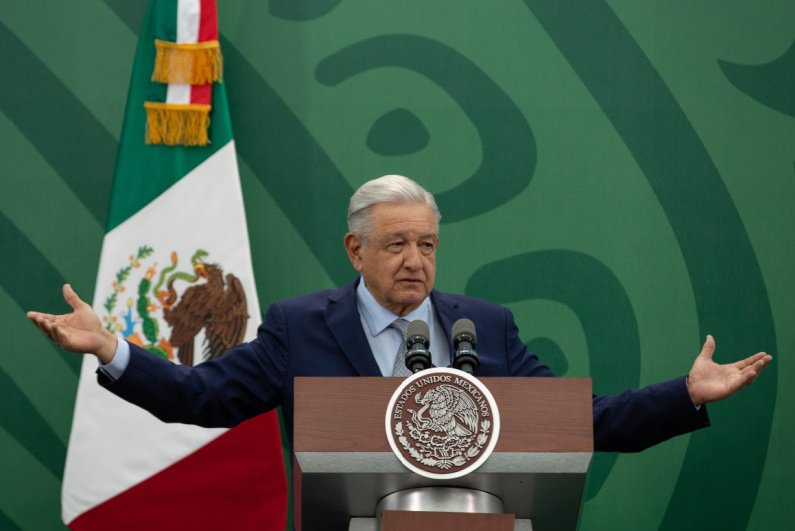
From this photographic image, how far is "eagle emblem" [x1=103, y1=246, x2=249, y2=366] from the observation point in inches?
118

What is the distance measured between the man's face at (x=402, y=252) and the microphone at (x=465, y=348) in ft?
1.42

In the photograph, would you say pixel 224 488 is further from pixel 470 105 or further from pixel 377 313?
pixel 470 105

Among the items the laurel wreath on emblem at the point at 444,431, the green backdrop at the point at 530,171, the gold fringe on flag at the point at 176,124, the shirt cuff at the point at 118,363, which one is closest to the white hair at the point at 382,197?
the shirt cuff at the point at 118,363

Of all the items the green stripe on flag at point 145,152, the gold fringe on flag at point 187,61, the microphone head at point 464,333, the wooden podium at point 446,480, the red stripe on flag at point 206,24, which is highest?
the red stripe on flag at point 206,24

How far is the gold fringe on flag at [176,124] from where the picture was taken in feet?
10.2

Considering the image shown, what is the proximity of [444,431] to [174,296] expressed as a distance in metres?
1.76

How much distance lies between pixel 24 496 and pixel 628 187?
260 cm

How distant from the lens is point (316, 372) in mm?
2162

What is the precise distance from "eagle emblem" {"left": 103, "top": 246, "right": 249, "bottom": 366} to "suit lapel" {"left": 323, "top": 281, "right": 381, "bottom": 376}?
2.68ft

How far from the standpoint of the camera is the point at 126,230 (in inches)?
121

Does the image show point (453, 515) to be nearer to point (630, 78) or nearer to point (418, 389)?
point (418, 389)

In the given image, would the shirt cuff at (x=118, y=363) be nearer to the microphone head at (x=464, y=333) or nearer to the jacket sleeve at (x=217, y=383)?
the jacket sleeve at (x=217, y=383)

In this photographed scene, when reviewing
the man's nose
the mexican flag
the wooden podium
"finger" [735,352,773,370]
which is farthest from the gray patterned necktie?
the mexican flag

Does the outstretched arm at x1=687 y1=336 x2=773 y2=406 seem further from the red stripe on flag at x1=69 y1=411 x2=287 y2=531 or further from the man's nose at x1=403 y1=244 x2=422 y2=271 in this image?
the red stripe on flag at x1=69 y1=411 x2=287 y2=531
